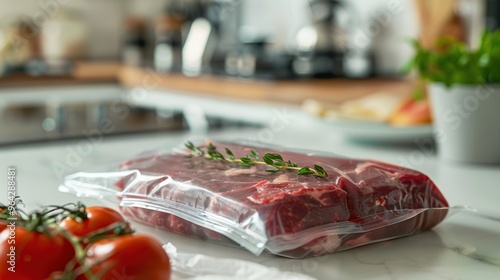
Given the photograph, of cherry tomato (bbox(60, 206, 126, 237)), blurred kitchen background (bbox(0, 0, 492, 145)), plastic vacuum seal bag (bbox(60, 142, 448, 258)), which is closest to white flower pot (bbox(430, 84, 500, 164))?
blurred kitchen background (bbox(0, 0, 492, 145))

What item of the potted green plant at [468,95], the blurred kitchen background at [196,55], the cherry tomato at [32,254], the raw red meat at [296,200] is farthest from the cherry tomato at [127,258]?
the blurred kitchen background at [196,55]

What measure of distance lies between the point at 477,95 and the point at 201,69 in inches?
80.9

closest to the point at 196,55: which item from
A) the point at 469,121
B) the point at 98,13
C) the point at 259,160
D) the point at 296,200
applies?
the point at 98,13

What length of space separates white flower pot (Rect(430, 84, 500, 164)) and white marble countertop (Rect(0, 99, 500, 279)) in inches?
1.2

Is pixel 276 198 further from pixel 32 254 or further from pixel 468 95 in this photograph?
pixel 468 95

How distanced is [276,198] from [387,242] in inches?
6.2

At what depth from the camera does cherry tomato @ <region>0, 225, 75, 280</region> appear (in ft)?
1.88

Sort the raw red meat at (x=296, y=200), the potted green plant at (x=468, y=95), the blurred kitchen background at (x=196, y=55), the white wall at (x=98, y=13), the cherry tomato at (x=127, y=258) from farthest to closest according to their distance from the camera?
1. the white wall at (x=98, y=13)
2. the blurred kitchen background at (x=196, y=55)
3. the potted green plant at (x=468, y=95)
4. the raw red meat at (x=296, y=200)
5. the cherry tomato at (x=127, y=258)

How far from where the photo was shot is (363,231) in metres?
0.73

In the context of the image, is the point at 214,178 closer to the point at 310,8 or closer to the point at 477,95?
the point at 477,95

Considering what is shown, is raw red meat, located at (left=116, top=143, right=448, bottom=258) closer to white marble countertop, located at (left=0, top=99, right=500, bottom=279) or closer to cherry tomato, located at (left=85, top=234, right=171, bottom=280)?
white marble countertop, located at (left=0, top=99, right=500, bottom=279)

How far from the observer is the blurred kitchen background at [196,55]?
8.00 feet

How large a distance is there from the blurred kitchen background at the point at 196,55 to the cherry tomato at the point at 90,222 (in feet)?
2.73

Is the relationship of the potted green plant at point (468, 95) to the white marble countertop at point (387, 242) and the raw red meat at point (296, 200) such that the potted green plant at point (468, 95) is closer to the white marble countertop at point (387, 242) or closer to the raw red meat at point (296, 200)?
the white marble countertop at point (387, 242)
